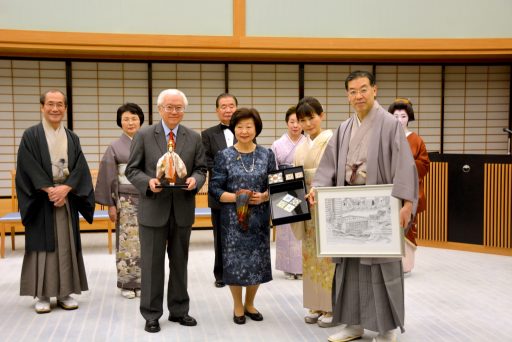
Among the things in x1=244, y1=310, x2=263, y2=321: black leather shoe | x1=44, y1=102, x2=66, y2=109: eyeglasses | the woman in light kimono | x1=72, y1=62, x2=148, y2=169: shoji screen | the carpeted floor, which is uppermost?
x1=72, y1=62, x2=148, y2=169: shoji screen

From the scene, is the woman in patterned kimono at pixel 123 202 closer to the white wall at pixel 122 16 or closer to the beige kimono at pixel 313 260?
the beige kimono at pixel 313 260

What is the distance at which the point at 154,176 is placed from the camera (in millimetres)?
3246

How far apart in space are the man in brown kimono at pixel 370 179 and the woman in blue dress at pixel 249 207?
471 mm

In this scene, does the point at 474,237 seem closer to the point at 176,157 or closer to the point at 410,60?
the point at 410,60

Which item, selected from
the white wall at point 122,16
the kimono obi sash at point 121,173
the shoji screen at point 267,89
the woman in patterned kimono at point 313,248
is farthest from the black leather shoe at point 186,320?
the shoji screen at point 267,89

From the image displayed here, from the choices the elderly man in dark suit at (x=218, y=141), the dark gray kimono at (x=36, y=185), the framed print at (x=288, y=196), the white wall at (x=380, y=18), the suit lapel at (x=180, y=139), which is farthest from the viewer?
the white wall at (x=380, y=18)

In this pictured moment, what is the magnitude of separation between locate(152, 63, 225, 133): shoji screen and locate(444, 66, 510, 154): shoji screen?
338cm

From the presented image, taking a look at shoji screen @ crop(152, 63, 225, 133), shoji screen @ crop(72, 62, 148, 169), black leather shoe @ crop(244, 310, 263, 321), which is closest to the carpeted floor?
black leather shoe @ crop(244, 310, 263, 321)

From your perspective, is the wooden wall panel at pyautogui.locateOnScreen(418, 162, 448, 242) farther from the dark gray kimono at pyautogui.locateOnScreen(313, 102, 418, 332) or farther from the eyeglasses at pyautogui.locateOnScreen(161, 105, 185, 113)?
the eyeglasses at pyautogui.locateOnScreen(161, 105, 185, 113)

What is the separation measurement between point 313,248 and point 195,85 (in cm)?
449

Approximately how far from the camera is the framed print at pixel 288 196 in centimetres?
318

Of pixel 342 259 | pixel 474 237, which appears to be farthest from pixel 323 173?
pixel 474 237

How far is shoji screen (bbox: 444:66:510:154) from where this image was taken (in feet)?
25.5

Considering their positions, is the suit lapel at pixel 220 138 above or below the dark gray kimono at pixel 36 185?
above
